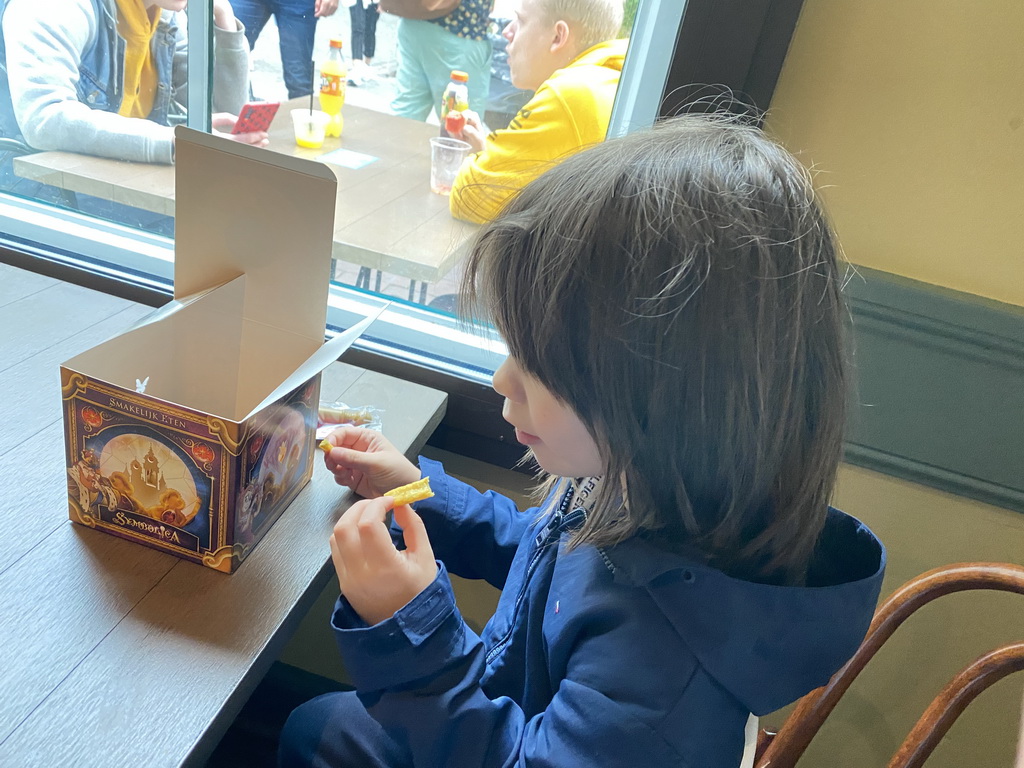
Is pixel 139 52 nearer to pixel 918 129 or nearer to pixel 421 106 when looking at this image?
pixel 421 106

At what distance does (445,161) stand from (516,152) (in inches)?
9.1

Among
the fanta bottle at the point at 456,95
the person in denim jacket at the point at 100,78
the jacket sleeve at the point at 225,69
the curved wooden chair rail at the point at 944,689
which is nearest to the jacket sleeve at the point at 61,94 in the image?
the person in denim jacket at the point at 100,78

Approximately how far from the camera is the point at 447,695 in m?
0.63

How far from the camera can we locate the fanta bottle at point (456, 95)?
1.30m

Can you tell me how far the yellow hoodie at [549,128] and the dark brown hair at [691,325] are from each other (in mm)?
396

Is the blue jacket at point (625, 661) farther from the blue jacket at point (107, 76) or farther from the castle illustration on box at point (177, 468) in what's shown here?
the blue jacket at point (107, 76)

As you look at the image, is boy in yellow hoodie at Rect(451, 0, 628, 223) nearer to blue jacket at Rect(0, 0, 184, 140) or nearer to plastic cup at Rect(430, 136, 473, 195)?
plastic cup at Rect(430, 136, 473, 195)

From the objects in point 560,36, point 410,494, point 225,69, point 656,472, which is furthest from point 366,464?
point 225,69

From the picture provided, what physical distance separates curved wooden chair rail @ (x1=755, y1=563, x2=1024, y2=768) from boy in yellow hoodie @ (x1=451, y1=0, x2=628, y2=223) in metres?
0.67

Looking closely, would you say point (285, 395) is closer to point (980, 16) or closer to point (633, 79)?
point (633, 79)

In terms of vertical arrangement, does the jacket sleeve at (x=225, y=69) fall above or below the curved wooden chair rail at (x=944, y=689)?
above

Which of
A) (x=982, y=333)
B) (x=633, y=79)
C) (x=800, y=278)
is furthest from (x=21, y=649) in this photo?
(x=982, y=333)

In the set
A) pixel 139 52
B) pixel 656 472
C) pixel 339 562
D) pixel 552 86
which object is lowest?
pixel 339 562

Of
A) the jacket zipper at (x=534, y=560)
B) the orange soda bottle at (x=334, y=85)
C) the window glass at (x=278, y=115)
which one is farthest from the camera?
the orange soda bottle at (x=334, y=85)
